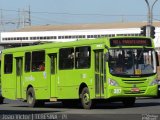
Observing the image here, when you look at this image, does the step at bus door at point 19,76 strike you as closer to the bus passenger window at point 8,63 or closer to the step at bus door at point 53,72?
the bus passenger window at point 8,63

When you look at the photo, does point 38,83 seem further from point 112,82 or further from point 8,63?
point 112,82

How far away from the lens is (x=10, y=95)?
1140 inches

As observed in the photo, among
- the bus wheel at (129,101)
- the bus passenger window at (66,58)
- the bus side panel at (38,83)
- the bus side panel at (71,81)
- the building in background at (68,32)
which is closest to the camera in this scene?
the bus side panel at (71,81)

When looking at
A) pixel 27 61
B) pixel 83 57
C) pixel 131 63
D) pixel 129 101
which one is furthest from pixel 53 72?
pixel 131 63

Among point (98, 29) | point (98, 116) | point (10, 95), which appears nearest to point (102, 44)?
point (98, 116)

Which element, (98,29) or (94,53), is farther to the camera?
(98,29)

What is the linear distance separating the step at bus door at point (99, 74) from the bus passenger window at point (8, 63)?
23.9ft

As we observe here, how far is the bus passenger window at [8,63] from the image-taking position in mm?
28969

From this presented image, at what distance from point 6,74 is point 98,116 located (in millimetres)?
11151

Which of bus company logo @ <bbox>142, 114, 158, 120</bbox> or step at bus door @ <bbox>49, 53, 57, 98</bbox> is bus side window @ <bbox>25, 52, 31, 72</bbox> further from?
bus company logo @ <bbox>142, 114, 158, 120</bbox>

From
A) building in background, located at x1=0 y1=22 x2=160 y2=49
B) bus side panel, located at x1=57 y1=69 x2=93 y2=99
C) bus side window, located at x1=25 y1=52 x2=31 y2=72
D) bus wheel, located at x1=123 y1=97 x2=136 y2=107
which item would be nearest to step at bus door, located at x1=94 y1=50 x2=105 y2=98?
bus side panel, located at x1=57 y1=69 x2=93 y2=99

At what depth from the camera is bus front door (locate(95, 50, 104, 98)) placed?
74.1ft

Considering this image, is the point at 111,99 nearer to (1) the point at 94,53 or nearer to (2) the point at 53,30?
(1) the point at 94,53

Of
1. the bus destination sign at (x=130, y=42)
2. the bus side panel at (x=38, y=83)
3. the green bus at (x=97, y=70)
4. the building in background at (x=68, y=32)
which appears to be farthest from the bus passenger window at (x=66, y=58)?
the building in background at (x=68, y=32)
